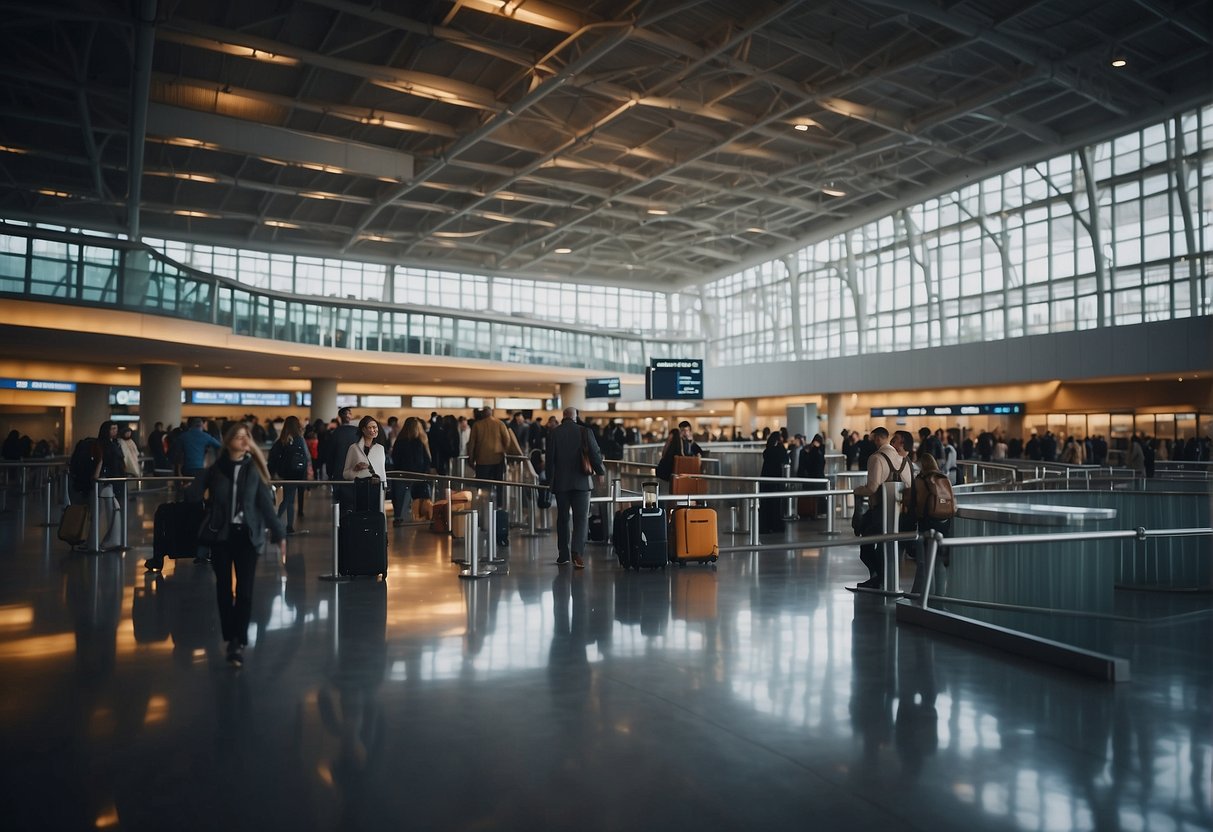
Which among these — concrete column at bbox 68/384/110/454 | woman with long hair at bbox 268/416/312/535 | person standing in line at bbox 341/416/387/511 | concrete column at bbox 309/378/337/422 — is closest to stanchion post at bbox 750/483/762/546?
person standing in line at bbox 341/416/387/511

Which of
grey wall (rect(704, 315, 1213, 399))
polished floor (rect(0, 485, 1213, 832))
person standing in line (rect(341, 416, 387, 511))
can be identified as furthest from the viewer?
grey wall (rect(704, 315, 1213, 399))

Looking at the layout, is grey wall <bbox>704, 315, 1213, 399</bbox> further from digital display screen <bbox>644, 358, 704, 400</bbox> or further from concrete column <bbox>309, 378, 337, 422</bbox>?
concrete column <bbox>309, 378, 337, 422</bbox>

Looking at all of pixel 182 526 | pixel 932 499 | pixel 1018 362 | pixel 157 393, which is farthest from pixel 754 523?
pixel 157 393

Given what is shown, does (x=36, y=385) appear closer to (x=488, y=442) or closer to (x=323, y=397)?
(x=323, y=397)

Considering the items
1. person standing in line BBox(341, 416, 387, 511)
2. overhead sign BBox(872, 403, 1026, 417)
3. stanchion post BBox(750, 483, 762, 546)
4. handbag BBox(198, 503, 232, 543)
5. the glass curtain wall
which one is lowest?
stanchion post BBox(750, 483, 762, 546)

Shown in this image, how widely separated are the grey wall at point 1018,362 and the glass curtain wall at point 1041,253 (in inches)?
111

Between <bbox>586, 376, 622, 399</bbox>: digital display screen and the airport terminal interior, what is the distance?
0.67ft

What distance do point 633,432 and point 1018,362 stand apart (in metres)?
15.9

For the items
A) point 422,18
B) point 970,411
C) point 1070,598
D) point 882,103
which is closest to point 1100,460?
point 970,411

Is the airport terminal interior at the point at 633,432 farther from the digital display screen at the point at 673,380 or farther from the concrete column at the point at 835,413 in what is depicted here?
the concrete column at the point at 835,413

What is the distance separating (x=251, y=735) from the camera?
4516 mm

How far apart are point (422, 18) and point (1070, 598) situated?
21019 millimetres

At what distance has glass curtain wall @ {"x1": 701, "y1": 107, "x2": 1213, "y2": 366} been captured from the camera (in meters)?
29.7

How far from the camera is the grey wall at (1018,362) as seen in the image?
26422 millimetres
